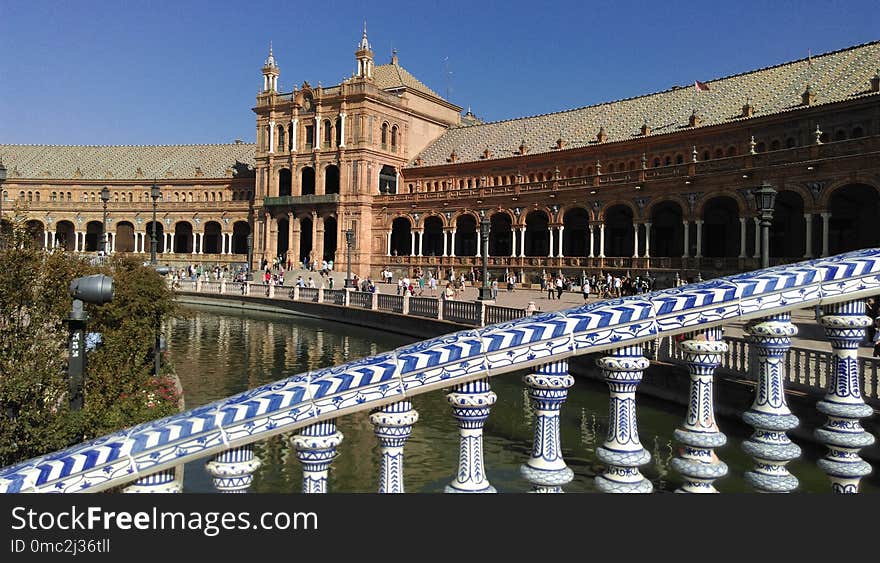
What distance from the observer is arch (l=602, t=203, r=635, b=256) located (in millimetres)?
48688

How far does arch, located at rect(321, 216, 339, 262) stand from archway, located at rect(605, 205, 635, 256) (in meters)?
26.4

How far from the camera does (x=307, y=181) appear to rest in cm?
6881

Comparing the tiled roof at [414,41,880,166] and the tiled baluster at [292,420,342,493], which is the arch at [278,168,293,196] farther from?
the tiled baluster at [292,420,342,493]

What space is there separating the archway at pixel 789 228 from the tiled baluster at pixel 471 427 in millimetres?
39537

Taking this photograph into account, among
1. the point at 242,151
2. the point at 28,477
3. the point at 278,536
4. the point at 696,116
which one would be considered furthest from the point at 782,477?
the point at 242,151

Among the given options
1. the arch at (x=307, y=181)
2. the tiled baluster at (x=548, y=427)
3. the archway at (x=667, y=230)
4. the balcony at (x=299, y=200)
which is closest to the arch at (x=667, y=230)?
the archway at (x=667, y=230)

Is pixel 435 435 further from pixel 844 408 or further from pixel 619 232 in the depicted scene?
pixel 619 232

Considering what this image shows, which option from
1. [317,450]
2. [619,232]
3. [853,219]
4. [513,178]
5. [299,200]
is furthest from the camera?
[299,200]

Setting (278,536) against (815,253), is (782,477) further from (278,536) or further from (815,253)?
(815,253)

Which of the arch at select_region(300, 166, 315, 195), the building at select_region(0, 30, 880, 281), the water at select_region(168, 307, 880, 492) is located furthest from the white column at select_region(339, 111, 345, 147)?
the water at select_region(168, 307, 880, 492)

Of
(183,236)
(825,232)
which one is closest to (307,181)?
(183,236)

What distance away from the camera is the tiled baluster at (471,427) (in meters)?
2.69

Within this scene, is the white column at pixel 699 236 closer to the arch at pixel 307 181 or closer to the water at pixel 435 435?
the water at pixel 435 435

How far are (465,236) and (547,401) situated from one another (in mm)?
57350
